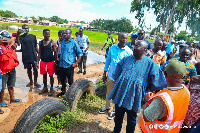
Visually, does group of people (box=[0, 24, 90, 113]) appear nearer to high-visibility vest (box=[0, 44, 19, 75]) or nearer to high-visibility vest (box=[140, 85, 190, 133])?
high-visibility vest (box=[0, 44, 19, 75])

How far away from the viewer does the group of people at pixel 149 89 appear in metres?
1.60

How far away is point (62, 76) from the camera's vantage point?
4.58 m

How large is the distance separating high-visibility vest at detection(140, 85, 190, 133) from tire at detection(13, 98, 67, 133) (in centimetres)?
191

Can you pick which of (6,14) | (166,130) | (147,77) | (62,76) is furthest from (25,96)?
(6,14)

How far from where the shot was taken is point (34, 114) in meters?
2.57

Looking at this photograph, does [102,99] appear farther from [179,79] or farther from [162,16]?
[162,16]

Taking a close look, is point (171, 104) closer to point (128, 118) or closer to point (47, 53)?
point (128, 118)

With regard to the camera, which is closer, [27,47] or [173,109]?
[173,109]

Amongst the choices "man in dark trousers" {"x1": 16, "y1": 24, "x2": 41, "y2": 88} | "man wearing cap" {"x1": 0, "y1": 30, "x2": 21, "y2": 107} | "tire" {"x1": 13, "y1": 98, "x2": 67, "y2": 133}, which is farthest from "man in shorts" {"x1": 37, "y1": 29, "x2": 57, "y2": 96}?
"tire" {"x1": 13, "y1": 98, "x2": 67, "y2": 133}

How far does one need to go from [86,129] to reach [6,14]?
115 m

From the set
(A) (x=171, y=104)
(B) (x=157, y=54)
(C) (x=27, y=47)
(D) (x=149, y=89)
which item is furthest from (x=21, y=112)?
(B) (x=157, y=54)

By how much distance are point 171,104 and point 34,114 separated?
7.03ft

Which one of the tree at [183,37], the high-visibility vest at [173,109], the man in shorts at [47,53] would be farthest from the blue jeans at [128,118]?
the tree at [183,37]

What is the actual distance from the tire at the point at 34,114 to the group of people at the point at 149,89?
1097 mm
